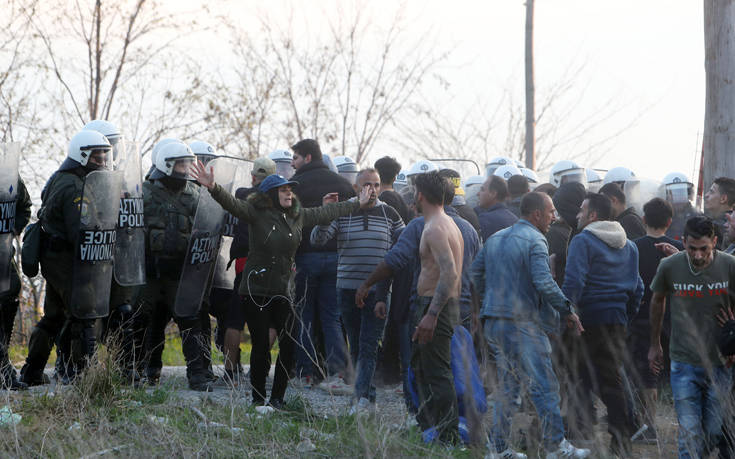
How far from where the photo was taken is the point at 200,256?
7.34 m

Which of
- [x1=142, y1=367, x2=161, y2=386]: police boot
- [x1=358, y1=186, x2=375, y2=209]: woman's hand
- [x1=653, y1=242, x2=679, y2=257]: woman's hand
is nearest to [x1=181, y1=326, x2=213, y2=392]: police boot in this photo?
[x1=142, y1=367, x2=161, y2=386]: police boot

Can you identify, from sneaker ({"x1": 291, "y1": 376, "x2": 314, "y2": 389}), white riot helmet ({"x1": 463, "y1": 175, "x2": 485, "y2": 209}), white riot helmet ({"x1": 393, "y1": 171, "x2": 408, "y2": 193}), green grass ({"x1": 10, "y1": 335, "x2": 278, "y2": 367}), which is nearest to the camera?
sneaker ({"x1": 291, "y1": 376, "x2": 314, "y2": 389})

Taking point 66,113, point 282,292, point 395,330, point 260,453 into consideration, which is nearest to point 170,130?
point 66,113

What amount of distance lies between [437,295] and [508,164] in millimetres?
5051

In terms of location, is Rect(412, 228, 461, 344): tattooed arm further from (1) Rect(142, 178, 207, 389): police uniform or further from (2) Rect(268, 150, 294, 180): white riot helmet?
(2) Rect(268, 150, 294, 180): white riot helmet

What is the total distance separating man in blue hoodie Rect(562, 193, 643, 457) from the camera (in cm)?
610

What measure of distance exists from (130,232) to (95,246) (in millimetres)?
364

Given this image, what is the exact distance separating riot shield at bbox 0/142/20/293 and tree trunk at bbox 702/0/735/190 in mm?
6757

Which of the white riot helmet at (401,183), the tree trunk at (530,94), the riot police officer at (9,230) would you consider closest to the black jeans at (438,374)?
the riot police officer at (9,230)

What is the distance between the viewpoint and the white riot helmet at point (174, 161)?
23.8 feet

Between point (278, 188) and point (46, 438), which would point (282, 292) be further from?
point (46, 438)

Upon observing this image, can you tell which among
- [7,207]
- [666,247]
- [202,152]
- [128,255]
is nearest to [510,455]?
[666,247]

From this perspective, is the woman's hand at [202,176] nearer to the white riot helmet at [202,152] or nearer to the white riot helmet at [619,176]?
the white riot helmet at [202,152]

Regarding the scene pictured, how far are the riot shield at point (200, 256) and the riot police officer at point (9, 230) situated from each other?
1.23 metres
